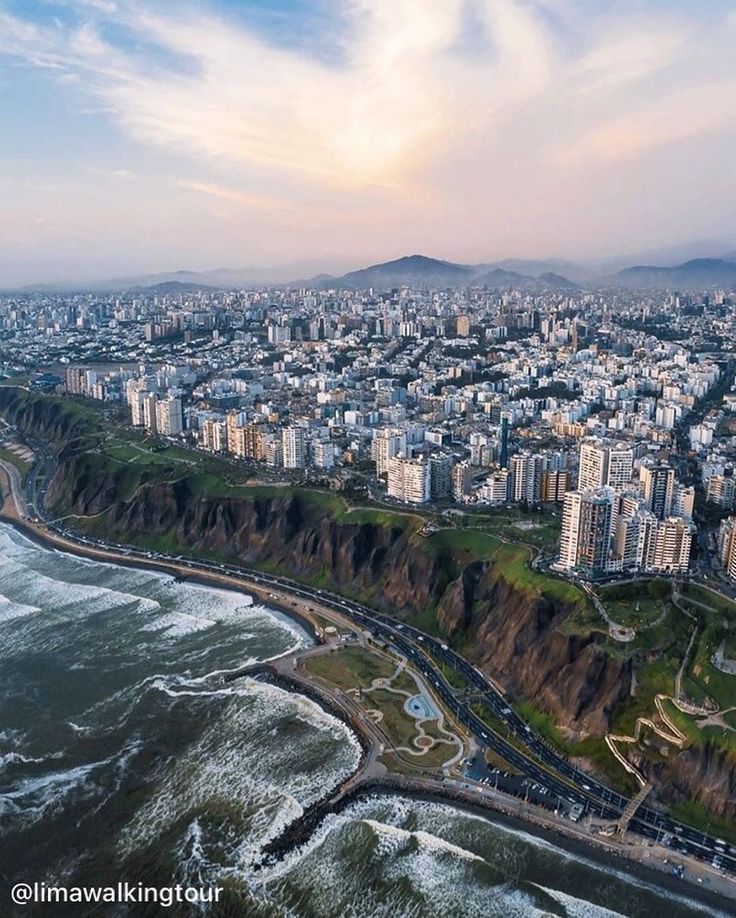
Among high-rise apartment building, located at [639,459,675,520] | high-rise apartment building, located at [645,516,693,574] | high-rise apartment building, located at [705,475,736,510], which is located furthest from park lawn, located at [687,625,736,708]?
high-rise apartment building, located at [705,475,736,510]

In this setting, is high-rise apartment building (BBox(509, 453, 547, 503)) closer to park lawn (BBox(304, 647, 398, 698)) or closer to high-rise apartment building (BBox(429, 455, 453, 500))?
high-rise apartment building (BBox(429, 455, 453, 500))

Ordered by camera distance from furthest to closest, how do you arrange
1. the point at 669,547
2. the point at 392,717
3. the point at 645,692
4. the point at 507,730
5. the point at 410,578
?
the point at 410,578 → the point at 669,547 → the point at 392,717 → the point at 507,730 → the point at 645,692

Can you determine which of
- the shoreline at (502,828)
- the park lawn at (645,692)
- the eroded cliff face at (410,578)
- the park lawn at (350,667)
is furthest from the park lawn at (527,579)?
the shoreline at (502,828)

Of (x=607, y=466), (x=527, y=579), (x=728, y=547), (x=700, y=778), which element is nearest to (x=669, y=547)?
(x=728, y=547)

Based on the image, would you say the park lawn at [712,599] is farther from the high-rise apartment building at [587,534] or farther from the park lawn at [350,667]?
the park lawn at [350,667]

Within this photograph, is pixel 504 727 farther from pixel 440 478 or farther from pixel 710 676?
pixel 440 478

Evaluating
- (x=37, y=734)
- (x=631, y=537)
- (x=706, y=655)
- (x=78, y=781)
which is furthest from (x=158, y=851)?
(x=631, y=537)
